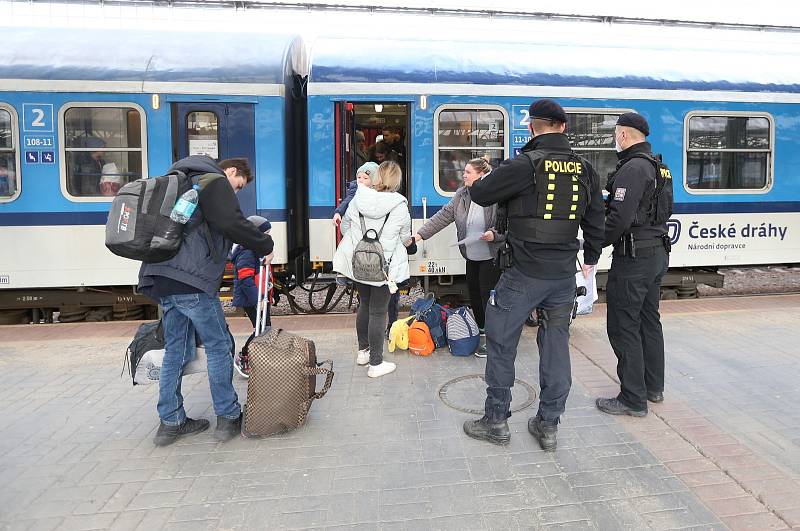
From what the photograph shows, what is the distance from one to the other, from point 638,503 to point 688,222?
5046mm

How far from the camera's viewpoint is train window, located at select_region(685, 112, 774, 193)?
6844 mm

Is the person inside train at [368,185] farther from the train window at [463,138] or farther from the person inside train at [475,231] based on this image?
the train window at [463,138]

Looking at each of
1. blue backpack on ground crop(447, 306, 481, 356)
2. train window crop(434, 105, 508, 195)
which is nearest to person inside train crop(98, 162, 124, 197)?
train window crop(434, 105, 508, 195)

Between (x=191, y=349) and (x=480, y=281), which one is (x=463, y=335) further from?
(x=191, y=349)

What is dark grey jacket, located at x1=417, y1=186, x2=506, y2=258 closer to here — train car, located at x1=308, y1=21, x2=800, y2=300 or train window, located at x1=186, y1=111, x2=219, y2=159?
train car, located at x1=308, y1=21, x2=800, y2=300

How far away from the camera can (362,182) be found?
15.4 feet

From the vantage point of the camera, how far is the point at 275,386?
3486mm

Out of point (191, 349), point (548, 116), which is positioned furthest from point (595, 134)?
point (191, 349)

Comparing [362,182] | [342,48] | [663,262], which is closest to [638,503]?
[663,262]

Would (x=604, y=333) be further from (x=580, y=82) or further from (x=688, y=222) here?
(x=580, y=82)

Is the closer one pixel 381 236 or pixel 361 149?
pixel 381 236

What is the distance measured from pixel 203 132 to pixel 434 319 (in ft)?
11.0

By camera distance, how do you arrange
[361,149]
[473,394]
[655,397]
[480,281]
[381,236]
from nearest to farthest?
[655,397] < [473,394] < [381,236] < [480,281] < [361,149]

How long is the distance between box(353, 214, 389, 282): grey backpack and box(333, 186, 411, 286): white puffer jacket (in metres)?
0.06
